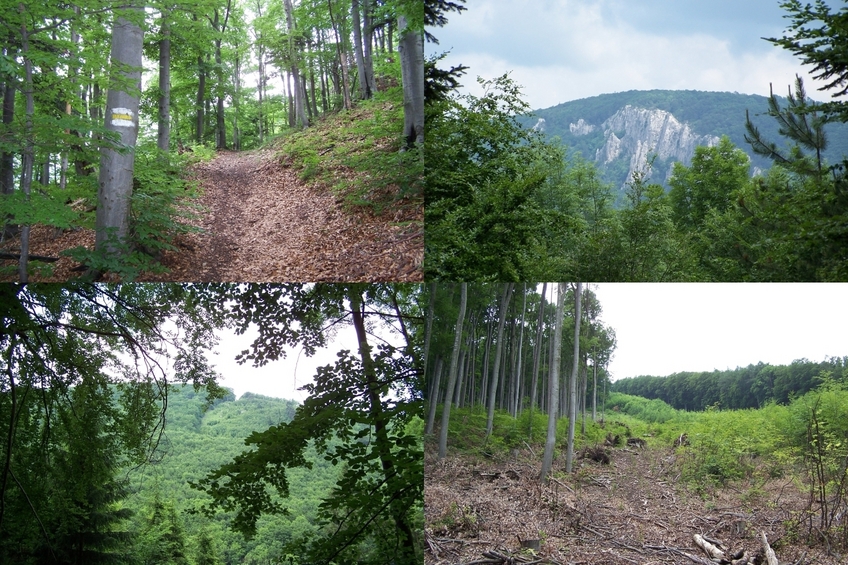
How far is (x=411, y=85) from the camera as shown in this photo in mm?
3475

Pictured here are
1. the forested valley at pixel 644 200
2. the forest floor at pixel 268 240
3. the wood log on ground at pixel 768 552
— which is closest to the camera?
the wood log on ground at pixel 768 552

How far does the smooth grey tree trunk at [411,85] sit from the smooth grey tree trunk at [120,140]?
1.40 metres

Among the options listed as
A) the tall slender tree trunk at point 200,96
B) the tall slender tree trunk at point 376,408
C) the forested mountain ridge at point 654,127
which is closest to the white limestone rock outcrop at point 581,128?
the forested mountain ridge at point 654,127

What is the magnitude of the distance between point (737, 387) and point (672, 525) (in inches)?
29.9

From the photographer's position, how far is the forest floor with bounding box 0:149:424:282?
119 inches

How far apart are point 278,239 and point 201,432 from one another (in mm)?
1049

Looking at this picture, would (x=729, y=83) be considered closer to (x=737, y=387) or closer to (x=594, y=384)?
(x=737, y=387)

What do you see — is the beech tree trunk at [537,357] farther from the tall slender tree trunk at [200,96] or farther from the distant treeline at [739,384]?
the tall slender tree trunk at [200,96]

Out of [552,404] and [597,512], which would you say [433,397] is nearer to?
[552,404]

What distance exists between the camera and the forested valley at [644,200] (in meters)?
3.43

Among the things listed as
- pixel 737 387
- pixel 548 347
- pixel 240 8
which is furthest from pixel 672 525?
pixel 240 8

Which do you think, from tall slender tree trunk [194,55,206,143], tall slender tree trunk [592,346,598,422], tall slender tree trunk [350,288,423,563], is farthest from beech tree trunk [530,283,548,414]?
tall slender tree trunk [194,55,206,143]

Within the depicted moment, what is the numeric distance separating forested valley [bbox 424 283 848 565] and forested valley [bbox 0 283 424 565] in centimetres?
25

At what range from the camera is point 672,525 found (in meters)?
2.89
